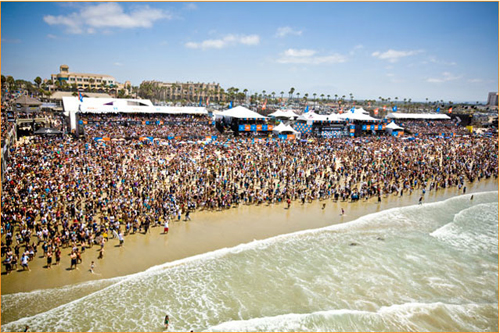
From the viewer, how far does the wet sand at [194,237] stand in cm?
1169

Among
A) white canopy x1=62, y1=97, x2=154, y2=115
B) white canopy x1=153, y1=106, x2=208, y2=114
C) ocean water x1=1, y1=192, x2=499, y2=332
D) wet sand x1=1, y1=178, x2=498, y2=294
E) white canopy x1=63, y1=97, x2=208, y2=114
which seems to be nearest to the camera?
ocean water x1=1, y1=192, x2=499, y2=332

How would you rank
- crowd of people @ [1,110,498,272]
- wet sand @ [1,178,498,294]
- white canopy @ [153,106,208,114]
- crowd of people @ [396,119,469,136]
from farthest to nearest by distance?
crowd of people @ [396,119,469,136] < white canopy @ [153,106,208,114] < crowd of people @ [1,110,498,272] < wet sand @ [1,178,498,294]

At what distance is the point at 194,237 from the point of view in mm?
15297

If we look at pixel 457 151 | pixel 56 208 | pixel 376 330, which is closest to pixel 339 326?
pixel 376 330

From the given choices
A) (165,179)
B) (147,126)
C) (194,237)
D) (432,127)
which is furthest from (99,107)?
(432,127)

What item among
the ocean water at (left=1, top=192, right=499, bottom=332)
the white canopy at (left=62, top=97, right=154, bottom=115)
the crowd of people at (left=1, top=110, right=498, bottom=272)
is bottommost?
the ocean water at (left=1, top=192, right=499, bottom=332)

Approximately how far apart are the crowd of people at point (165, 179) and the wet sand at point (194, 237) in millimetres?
461

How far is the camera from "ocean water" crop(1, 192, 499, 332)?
10.4 m

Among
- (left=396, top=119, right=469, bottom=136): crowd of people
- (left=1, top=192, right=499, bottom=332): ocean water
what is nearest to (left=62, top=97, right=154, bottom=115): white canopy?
(left=1, top=192, right=499, bottom=332): ocean water

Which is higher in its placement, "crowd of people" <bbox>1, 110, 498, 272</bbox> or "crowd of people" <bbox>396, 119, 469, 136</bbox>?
"crowd of people" <bbox>396, 119, 469, 136</bbox>

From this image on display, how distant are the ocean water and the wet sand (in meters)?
0.54

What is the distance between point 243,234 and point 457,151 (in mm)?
37804

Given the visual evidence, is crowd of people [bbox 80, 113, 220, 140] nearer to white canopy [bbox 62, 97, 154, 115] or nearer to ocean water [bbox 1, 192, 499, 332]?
white canopy [bbox 62, 97, 154, 115]

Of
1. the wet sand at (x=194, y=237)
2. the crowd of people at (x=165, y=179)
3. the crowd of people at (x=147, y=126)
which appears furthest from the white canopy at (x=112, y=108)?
the wet sand at (x=194, y=237)
